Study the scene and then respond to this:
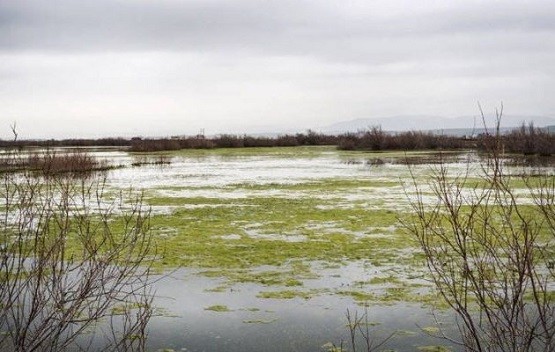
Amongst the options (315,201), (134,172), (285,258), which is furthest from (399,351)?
(134,172)

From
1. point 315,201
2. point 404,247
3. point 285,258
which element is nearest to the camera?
point 285,258

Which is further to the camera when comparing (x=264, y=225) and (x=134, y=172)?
(x=134, y=172)

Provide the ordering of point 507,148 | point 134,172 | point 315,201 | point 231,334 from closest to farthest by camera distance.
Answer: point 231,334, point 315,201, point 134,172, point 507,148

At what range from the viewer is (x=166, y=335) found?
6332mm

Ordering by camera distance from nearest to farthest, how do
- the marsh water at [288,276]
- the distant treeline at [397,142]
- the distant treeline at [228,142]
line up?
the marsh water at [288,276]
the distant treeline at [397,142]
the distant treeline at [228,142]

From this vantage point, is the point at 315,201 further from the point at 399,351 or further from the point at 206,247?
the point at 399,351

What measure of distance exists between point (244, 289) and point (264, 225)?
16.5 ft

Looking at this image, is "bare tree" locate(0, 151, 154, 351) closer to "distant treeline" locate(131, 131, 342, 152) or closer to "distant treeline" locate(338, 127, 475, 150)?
"distant treeline" locate(338, 127, 475, 150)

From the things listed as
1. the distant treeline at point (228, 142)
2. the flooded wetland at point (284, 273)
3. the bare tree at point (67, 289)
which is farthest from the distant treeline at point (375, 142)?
the bare tree at point (67, 289)

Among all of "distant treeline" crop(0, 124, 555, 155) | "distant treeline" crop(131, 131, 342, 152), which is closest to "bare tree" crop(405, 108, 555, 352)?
"distant treeline" crop(0, 124, 555, 155)

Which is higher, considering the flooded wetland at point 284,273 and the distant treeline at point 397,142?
the distant treeline at point 397,142

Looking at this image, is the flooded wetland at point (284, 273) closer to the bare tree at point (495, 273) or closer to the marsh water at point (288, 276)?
the marsh water at point (288, 276)

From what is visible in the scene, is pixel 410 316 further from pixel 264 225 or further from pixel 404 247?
pixel 264 225

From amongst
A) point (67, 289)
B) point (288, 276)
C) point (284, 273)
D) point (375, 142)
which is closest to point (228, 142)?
point (375, 142)
